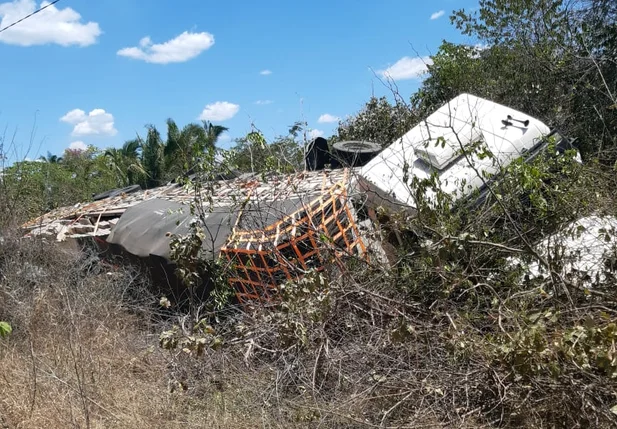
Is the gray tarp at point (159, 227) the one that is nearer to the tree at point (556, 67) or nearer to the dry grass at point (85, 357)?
the dry grass at point (85, 357)

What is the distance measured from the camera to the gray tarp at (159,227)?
21.0 feet

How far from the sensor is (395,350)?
444 centimetres

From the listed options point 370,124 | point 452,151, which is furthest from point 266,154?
point 370,124

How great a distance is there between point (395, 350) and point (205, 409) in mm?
1425

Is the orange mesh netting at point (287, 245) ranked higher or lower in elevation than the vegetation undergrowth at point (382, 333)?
higher

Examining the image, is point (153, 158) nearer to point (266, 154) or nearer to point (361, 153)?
point (361, 153)

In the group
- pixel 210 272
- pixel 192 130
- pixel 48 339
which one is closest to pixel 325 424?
pixel 210 272

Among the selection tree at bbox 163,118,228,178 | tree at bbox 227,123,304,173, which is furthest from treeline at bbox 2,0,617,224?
tree at bbox 163,118,228,178

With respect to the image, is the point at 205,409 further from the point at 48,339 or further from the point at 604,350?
the point at 604,350

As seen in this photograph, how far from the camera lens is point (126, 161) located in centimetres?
2567

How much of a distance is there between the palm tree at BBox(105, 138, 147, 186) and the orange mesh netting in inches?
680

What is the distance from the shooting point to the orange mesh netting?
221 inches

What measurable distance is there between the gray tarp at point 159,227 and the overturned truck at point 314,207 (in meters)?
0.02

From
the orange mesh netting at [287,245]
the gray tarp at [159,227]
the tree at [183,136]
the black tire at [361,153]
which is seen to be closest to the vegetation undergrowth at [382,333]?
the orange mesh netting at [287,245]
